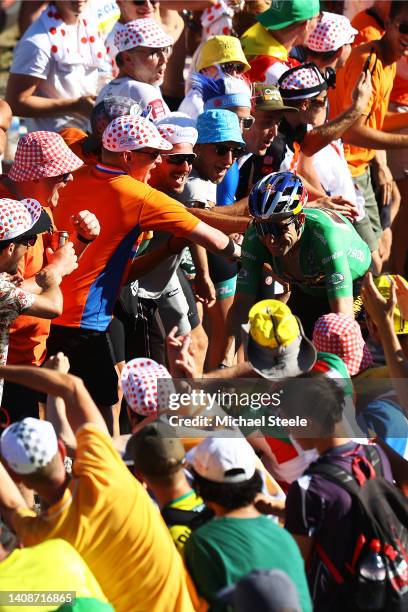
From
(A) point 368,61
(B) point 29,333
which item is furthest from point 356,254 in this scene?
(A) point 368,61

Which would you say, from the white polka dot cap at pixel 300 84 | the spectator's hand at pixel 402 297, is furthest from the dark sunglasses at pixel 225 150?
the spectator's hand at pixel 402 297

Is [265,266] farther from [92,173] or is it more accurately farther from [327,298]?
[92,173]

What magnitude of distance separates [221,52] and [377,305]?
12.1 ft

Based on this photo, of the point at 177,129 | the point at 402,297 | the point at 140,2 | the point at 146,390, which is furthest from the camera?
the point at 140,2

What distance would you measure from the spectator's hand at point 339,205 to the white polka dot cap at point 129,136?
1.26 metres

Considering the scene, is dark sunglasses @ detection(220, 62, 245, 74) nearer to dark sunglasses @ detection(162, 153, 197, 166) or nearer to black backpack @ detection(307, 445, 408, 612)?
dark sunglasses @ detection(162, 153, 197, 166)

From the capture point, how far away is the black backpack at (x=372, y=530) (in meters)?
4.93

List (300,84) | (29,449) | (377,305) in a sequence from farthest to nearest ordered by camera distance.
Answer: (300,84)
(377,305)
(29,449)

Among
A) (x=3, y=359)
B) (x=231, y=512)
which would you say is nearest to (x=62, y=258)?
(x=3, y=359)

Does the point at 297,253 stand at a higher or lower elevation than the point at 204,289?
higher

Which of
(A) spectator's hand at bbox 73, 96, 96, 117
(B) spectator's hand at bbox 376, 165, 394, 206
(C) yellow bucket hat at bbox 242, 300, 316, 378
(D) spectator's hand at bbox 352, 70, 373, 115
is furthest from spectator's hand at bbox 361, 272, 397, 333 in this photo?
(B) spectator's hand at bbox 376, 165, 394, 206

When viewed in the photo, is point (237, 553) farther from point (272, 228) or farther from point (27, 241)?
point (272, 228)

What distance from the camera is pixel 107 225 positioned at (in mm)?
6820

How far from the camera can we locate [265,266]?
24.0ft
